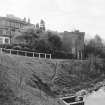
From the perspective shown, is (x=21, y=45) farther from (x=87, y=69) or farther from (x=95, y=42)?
(x=95, y=42)

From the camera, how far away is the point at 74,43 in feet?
130

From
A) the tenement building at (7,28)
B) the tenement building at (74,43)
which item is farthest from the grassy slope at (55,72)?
the tenement building at (7,28)

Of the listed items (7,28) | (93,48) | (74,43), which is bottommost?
(93,48)

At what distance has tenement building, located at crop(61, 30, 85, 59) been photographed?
125ft

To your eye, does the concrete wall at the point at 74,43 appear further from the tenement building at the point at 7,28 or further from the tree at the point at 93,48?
the tenement building at the point at 7,28

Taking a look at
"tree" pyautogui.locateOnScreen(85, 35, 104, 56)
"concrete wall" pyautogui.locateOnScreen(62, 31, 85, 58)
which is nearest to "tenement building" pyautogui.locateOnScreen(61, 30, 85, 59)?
"concrete wall" pyautogui.locateOnScreen(62, 31, 85, 58)

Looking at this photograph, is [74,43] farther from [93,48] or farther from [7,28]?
[7,28]

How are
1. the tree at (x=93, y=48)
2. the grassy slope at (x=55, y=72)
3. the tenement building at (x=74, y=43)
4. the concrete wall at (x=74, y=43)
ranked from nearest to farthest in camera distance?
the grassy slope at (x=55, y=72) < the tenement building at (x=74, y=43) < the concrete wall at (x=74, y=43) < the tree at (x=93, y=48)

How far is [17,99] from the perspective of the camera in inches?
473


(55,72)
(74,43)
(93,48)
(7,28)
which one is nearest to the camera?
(55,72)

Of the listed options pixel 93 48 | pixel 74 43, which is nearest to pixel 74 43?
pixel 74 43

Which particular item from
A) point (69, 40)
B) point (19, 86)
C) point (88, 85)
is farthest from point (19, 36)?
point (19, 86)

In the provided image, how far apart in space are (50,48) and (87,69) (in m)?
6.93

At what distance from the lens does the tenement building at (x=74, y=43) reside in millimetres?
38125
